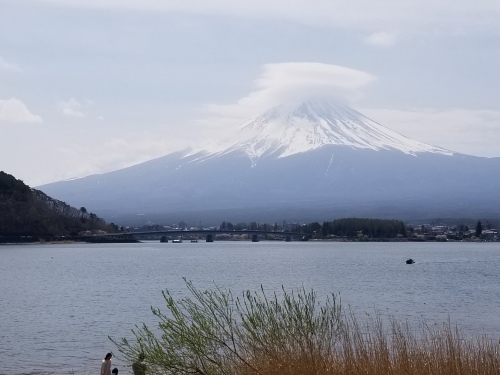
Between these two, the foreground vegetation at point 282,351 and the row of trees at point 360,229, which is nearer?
the foreground vegetation at point 282,351

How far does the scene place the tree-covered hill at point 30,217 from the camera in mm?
111625

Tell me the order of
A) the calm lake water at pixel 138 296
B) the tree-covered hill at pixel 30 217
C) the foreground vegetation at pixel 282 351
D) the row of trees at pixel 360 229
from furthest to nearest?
1. the row of trees at pixel 360 229
2. the tree-covered hill at pixel 30 217
3. the calm lake water at pixel 138 296
4. the foreground vegetation at pixel 282 351

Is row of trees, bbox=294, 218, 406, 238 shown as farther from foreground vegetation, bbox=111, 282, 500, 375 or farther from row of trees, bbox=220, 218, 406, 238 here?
foreground vegetation, bbox=111, 282, 500, 375

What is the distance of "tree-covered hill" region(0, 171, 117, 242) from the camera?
366ft

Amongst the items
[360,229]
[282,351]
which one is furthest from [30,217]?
[282,351]

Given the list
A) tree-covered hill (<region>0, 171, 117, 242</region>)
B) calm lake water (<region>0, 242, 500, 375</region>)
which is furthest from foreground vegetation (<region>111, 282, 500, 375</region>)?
tree-covered hill (<region>0, 171, 117, 242</region>)

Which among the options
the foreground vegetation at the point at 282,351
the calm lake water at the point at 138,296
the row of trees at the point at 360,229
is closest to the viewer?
the foreground vegetation at the point at 282,351

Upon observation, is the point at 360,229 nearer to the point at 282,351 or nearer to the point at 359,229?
the point at 359,229

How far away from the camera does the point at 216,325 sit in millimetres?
13352

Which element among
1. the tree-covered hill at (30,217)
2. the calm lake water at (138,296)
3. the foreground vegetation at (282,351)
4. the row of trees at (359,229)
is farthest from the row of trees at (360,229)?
the foreground vegetation at (282,351)

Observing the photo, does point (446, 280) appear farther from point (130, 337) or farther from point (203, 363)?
point (203, 363)

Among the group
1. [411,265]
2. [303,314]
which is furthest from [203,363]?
[411,265]

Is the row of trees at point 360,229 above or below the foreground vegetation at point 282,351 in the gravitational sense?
above

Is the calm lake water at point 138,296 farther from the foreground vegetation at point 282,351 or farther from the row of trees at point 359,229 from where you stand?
the row of trees at point 359,229
